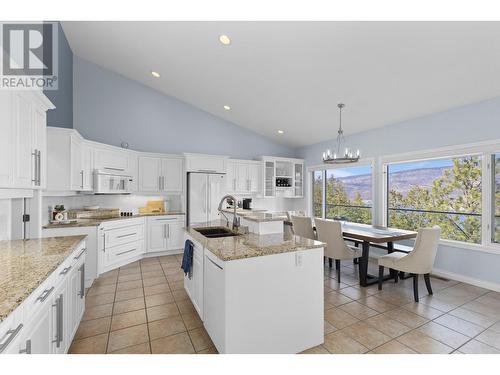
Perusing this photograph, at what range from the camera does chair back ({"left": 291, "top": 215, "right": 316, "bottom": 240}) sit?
4.08m

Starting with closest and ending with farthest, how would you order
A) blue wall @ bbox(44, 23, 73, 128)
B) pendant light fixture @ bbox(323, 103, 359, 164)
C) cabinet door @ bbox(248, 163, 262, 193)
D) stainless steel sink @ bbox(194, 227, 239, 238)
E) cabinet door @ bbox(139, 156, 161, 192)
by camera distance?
stainless steel sink @ bbox(194, 227, 239, 238), blue wall @ bbox(44, 23, 73, 128), pendant light fixture @ bbox(323, 103, 359, 164), cabinet door @ bbox(139, 156, 161, 192), cabinet door @ bbox(248, 163, 262, 193)

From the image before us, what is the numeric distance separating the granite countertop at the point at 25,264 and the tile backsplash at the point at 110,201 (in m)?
1.79

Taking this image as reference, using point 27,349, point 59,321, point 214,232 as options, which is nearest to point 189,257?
point 214,232

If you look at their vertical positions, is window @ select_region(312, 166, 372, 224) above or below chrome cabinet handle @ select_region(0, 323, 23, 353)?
above

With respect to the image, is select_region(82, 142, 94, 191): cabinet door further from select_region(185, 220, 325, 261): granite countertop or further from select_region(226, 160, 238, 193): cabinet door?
select_region(226, 160, 238, 193): cabinet door

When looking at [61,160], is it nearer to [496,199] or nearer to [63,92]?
[63,92]

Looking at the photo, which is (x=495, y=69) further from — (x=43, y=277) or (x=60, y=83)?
(x=60, y=83)

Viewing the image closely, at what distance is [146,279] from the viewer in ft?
12.3

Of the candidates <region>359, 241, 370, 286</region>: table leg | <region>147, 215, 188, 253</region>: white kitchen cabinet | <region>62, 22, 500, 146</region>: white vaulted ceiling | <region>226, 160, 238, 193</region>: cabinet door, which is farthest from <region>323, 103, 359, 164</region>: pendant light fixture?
<region>147, 215, 188, 253</region>: white kitchen cabinet

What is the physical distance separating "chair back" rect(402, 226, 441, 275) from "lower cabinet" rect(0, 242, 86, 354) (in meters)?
3.66

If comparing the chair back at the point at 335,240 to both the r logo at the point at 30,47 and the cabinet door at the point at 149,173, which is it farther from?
the r logo at the point at 30,47

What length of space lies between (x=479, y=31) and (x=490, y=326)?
9.66ft

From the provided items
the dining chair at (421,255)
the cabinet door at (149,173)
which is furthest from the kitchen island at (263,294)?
the cabinet door at (149,173)
